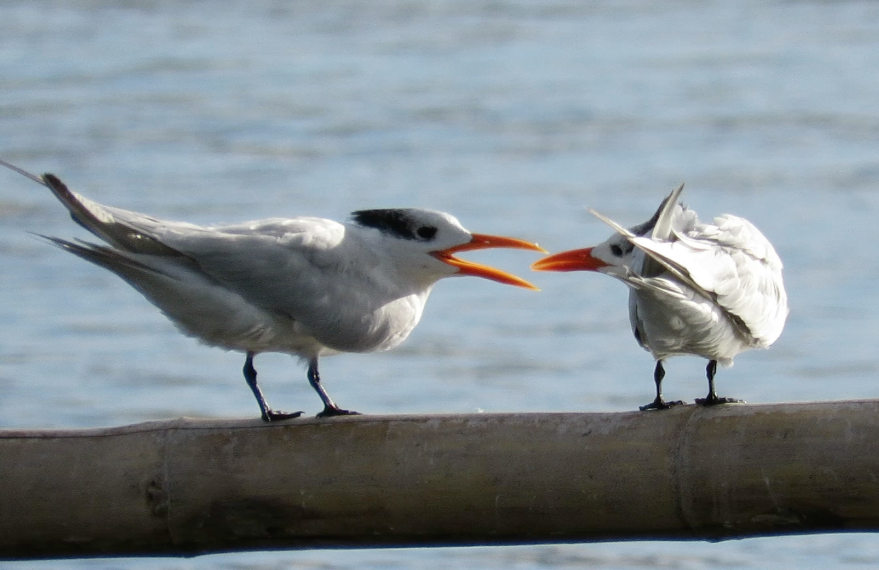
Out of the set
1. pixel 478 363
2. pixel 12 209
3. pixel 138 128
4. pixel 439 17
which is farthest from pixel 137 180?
pixel 439 17

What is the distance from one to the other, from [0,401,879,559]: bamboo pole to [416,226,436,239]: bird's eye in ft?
2.18

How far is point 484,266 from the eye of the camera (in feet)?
11.8

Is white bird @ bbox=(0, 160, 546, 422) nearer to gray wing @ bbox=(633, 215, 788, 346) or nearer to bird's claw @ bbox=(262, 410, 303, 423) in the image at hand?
bird's claw @ bbox=(262, 410, 303, 423)

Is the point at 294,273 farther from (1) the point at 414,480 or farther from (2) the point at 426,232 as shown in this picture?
(1) the point at 414,480

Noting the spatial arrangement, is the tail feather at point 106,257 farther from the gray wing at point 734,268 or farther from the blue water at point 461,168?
the blue water at point 461,168

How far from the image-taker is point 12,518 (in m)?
3.02

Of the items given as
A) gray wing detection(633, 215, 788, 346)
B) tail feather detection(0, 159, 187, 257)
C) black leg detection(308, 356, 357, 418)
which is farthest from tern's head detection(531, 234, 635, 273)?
tail feather detection(0, 159, 187, 257)

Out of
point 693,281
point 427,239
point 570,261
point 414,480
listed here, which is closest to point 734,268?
point 693,281

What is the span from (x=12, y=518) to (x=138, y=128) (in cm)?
841

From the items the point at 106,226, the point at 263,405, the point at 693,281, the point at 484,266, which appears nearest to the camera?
the point at 693,281

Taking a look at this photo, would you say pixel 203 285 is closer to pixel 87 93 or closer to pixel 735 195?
pixel 735 195

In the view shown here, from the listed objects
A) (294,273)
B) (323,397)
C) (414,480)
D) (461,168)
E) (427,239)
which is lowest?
(414,480)

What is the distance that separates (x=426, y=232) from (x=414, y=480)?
2.80ft

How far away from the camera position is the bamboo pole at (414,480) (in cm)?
287
